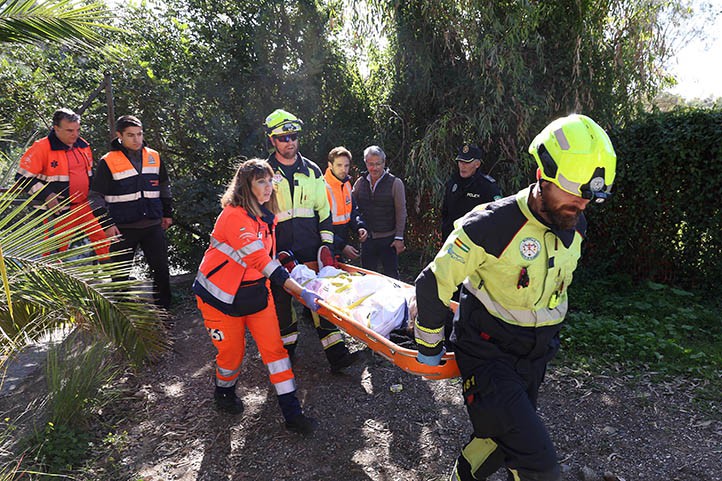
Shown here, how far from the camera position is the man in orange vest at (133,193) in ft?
15.1

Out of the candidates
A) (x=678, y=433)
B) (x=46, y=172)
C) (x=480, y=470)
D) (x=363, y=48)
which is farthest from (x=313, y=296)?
(x=363, y=48)

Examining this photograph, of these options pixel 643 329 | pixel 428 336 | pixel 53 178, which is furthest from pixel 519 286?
pixel 53 178

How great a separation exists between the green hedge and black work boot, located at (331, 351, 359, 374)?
12.0 ft

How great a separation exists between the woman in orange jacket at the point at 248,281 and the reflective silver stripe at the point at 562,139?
190 centimetres

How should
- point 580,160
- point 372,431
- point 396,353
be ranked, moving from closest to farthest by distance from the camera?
point 580,160
point 396,353
point 372,431

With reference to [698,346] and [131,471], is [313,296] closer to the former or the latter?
[131,471]

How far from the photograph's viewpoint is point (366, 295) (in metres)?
3.56

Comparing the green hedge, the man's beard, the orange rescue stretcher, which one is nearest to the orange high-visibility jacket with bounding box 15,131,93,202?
the orange rescue stretcher

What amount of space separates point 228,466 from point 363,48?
20.8 ft

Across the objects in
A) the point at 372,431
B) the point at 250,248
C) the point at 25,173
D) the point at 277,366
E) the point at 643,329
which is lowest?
the point at 643,329

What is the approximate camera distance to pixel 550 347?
2.40 meters

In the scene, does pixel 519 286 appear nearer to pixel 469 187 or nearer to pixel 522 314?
pixel 522 314

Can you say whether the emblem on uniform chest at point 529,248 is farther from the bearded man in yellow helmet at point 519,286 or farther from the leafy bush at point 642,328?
the leafy bush at point 642,328

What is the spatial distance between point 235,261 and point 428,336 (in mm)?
1497
